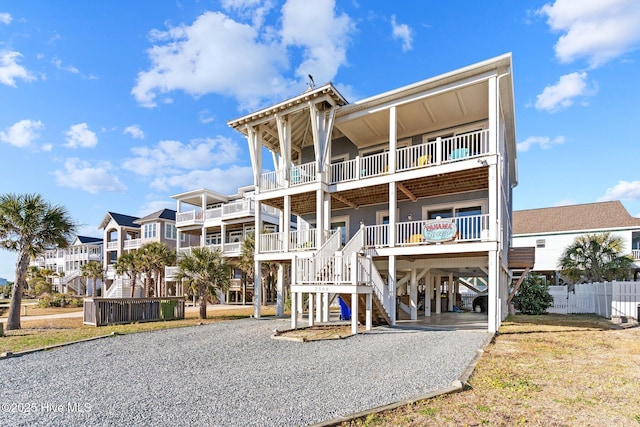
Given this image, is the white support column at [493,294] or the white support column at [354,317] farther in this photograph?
the white support column at [493,294]

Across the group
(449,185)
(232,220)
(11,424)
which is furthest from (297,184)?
(232,220)

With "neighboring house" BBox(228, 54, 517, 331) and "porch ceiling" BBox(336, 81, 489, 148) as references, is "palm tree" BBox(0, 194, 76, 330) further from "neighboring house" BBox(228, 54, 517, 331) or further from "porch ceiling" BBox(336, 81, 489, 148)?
"porch ceiling" BBox(336, 81, 489, 148)

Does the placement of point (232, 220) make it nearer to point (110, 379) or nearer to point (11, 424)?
point (110, 379)

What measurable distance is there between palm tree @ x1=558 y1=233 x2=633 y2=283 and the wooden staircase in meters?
19.3

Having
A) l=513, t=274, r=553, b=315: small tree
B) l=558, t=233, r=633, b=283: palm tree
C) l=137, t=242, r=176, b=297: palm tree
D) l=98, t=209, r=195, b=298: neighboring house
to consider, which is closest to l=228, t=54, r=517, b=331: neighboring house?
l=513, t=274, r=553, b=315: small tree

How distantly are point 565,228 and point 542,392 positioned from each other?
107 feet

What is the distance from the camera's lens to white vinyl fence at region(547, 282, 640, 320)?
17188 millimetres

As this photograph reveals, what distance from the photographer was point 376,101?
15617mm

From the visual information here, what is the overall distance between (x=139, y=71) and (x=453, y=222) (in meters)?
13.7

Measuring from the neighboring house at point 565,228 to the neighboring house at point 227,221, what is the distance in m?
23.5

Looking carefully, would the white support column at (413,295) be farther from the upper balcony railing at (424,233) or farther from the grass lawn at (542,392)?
the grass lawn at (542,392)

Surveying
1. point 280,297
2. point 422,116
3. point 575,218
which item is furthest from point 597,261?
point 280,297

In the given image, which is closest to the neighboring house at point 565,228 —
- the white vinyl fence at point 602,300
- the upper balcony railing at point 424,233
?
→ the white vinyl fence at point 602,300

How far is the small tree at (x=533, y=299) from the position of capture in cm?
2102
